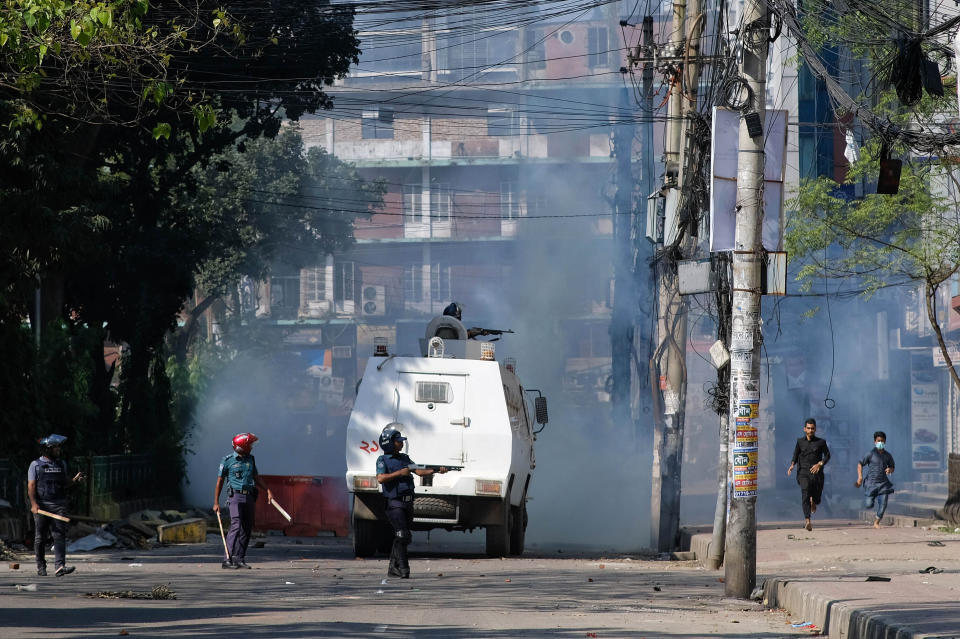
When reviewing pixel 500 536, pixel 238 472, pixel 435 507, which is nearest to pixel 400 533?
pixel 238 472

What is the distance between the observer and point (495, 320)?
69.6 metres

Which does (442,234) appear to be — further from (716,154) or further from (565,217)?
(716,154)

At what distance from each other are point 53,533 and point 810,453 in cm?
1208

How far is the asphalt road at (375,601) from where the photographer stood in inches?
380

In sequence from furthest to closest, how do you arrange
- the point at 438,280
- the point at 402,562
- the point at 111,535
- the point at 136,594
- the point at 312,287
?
the point at 438,280, the point at 312,287, the point at 111,535, the point at 402,562, the point at 136,594

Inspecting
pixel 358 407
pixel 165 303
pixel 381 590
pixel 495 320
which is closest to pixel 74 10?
pixel 381 590

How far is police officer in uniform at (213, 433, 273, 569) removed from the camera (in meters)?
16.0

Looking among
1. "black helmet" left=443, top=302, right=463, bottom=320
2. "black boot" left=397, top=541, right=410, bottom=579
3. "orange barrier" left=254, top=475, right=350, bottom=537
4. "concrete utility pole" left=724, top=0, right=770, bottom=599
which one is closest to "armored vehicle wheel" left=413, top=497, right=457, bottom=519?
"black boot" left=397, top=541, right=410, bottom=579

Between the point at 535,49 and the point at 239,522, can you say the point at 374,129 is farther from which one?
the point at 239,522

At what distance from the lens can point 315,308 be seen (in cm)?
7675

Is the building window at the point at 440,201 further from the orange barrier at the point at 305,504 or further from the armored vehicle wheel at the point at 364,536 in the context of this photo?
the armored vehicle wheel at the point at 364,536

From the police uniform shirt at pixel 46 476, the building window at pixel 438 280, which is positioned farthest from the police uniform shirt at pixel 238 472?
the building window at pixel 438 280

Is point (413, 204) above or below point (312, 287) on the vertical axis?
above

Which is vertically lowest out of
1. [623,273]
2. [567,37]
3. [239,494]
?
[239,494]
